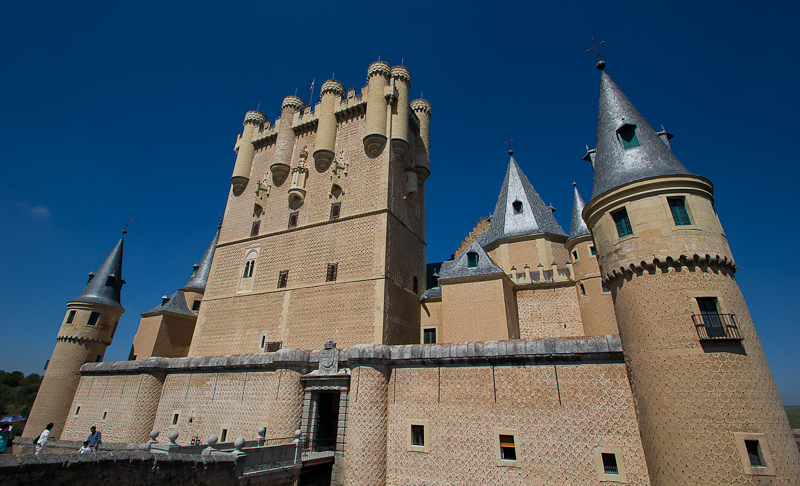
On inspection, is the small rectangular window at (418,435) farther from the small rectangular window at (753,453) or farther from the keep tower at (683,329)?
the small rectangular window at (753,453)

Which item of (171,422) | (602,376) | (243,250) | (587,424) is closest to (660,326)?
(602,376)

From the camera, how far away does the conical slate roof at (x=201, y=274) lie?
26609 millimetres

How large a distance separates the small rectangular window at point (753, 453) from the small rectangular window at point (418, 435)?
24.0ft

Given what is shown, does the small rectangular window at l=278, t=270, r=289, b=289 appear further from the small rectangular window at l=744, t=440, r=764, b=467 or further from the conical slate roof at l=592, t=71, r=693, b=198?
the small rectangular window at l=744, t=440, r=764, b=467

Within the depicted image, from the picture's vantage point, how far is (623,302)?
937 cm

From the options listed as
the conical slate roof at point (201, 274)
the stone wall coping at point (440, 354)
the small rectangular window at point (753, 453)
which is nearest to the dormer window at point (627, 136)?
the stone wall coping at point (440, 354)

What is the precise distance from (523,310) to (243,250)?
16.0 meters

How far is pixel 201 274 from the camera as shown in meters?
27.8

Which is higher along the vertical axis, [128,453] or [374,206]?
[374,206]

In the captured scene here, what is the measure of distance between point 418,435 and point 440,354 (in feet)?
7.98

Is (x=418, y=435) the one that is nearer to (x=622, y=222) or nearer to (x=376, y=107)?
(x=622, y=222)

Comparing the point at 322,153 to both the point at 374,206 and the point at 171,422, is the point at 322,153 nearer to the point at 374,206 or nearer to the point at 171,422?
the point at 374,206

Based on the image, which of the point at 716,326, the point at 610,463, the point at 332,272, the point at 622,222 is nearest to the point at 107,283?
the point at 332,272

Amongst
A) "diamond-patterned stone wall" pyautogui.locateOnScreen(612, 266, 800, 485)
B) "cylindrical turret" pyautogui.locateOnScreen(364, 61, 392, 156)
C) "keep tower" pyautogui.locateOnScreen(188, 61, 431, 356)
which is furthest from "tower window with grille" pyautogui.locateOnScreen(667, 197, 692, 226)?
"cylindrical turret" pyautogui.locateOnScreen(364, 61, 392, 156)
